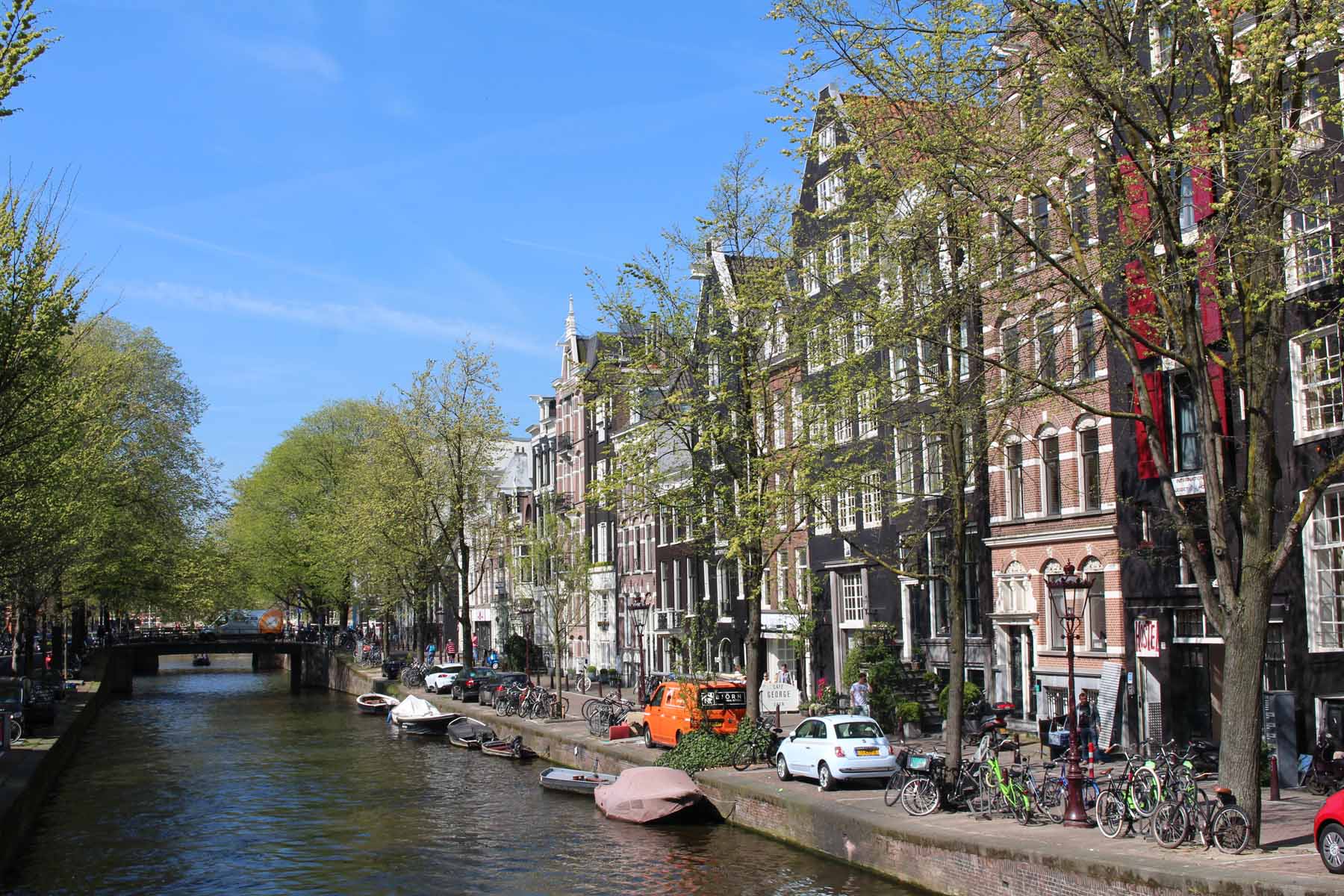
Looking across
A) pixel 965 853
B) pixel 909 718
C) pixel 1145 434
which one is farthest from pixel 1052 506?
pixel 965 853

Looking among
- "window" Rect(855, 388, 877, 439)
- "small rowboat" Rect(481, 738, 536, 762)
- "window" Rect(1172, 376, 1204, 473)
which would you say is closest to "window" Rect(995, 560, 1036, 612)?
"window" Rect(1172, 376, 1204, 473)

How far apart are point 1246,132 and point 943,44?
4.59 metres

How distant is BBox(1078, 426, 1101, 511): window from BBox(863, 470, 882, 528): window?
17.1 feet

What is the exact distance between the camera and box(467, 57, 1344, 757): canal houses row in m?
25.6

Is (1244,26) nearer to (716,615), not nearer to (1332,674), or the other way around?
(1332,674)

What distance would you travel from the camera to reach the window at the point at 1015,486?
36312 mm

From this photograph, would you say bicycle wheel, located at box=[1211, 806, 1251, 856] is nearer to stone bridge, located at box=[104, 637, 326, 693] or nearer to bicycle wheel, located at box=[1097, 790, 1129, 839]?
bicycle wheel, located at box=[1097, 790, 1129, 839]

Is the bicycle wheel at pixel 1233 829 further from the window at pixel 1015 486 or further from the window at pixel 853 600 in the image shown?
the window at pixel 853 600

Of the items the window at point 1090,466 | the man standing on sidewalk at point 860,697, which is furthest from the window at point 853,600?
the window at point 1090,466

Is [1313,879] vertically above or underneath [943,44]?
underneath

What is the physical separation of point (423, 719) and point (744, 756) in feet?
80.7

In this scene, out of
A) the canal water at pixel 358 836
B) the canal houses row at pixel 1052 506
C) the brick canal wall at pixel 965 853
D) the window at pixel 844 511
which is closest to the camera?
the brick canal wall at pixel 965 853

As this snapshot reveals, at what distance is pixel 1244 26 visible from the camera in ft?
90.3

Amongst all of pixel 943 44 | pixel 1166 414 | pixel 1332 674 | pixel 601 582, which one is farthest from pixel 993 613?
pixel 601 582
